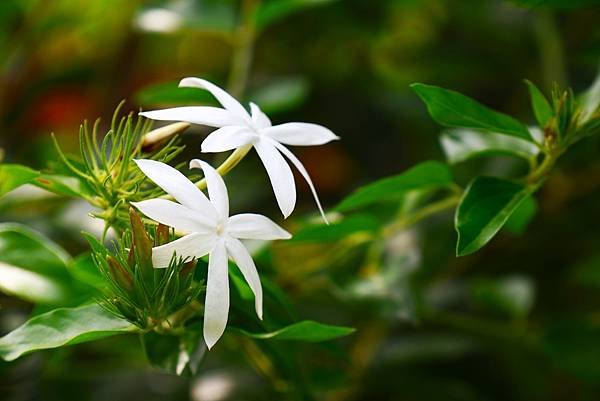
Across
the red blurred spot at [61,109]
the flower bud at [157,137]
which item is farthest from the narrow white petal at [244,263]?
the red blurred spot at [61,109]

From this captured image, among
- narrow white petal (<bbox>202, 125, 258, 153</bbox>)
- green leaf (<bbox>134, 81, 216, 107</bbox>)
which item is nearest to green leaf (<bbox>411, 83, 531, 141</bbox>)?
narrow white petal (<bbox>202, 125, 258, 153</bbox>)

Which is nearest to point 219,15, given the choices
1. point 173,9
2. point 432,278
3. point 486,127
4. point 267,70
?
point 173,9

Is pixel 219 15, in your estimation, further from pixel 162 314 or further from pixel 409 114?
pixel 162 314

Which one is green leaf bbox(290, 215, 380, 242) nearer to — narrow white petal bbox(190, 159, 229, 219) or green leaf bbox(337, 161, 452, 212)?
green leaf bbox(337, 161, 452, 212)

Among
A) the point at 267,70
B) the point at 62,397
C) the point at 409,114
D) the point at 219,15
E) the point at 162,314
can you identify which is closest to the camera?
the point at 162,314

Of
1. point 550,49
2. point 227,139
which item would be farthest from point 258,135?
point 550,49

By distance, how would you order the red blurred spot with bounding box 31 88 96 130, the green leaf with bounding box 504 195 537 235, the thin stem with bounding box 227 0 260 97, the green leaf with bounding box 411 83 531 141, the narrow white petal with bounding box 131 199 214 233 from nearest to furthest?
1. the narrow white petal with bounding box 131 199 214 233
2. the green leaf with bounding box 411 83 531 141
3. the green leaf with bounding box 504 195 537 235
4. the thin stem with bounding box 227 0 260 97
5. the red blurred spot with bounding box 31 88 96 130

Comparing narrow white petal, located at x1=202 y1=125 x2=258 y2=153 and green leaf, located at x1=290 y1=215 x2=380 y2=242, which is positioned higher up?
narrow white petal, located at x1=202 y1=125 x2=258 y2=153
